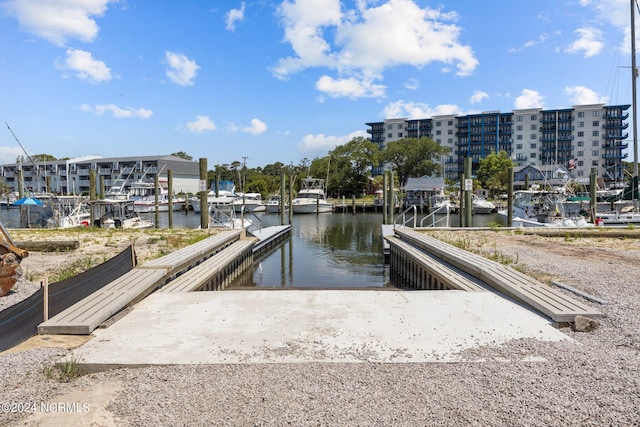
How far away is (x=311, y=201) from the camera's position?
176ft

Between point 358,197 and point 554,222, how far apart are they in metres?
52.2

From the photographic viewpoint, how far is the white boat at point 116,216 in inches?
1090

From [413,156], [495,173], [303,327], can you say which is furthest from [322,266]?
[413,156]

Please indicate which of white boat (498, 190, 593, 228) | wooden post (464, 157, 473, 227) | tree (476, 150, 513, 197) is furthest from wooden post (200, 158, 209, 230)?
tree (476, 150, 513, 197)

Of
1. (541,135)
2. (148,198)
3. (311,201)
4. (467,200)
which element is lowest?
(311,201)

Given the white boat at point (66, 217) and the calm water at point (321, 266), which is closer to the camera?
the calm water at point (321, 266)

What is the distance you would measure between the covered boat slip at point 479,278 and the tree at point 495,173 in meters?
66.8

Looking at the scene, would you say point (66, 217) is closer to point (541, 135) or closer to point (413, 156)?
point (413, 156)

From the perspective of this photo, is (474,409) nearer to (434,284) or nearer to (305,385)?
(305,385)

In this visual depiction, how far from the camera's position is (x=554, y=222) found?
26.9m

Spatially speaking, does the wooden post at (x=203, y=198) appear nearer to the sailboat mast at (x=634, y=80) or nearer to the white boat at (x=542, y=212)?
the white boat at (x=542, y=212)

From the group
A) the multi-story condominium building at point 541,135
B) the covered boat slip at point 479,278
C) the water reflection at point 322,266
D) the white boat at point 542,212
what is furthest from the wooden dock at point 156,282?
the multi-story condominium building at point 541,135

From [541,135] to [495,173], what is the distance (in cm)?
3368

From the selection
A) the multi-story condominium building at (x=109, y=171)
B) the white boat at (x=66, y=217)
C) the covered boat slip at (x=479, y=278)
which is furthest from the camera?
the multi-story condominium building at (x=109, y=171)
